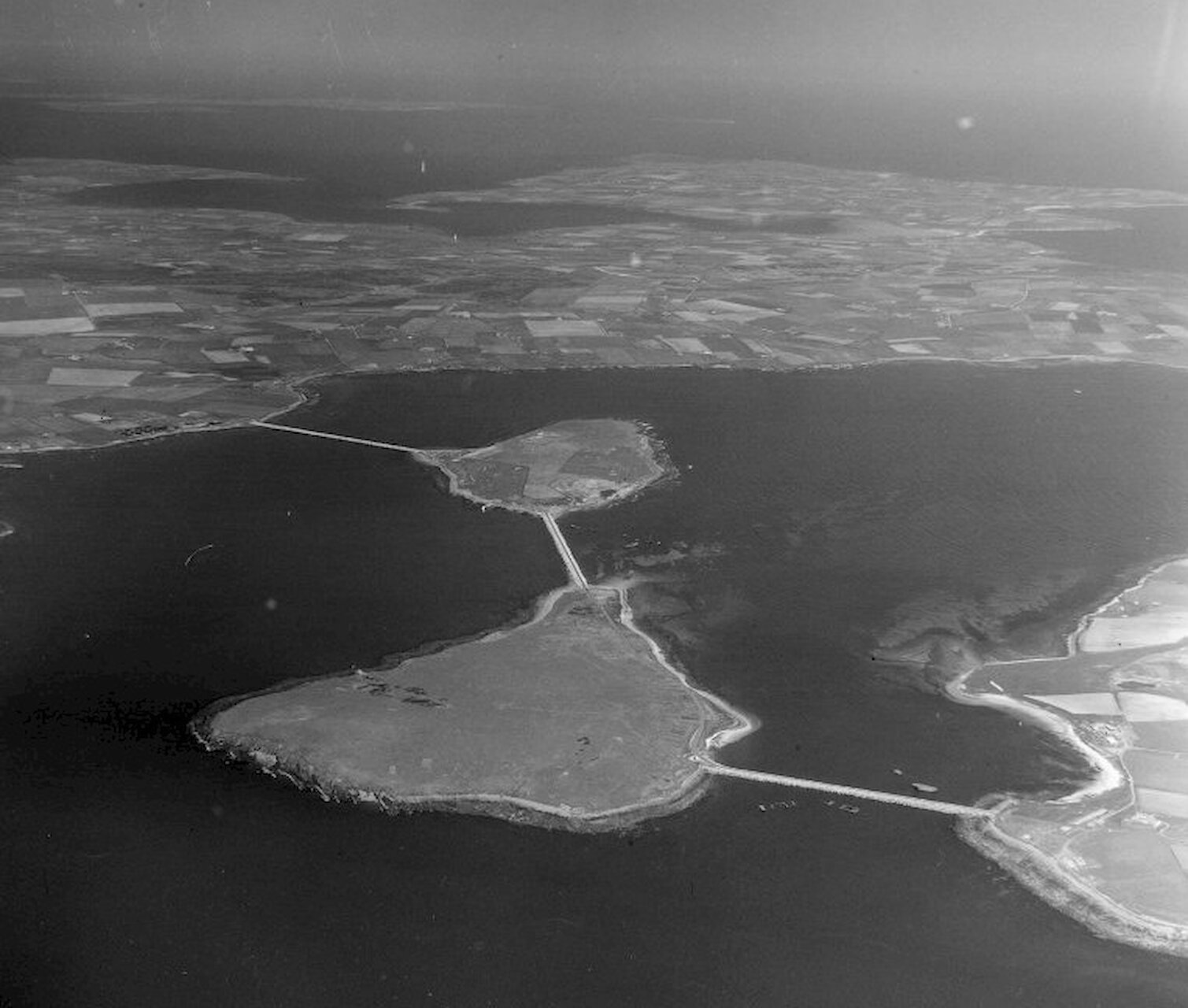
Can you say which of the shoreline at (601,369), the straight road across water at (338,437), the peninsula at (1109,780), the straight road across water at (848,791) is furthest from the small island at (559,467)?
the straight road across water at (848,791)

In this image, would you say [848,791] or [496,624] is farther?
[496,624]

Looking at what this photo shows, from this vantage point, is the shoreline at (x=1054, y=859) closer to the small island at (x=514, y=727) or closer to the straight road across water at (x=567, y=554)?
the small island at (x=514, y=727)

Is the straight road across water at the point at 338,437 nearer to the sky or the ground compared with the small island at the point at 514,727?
nearer to the ground

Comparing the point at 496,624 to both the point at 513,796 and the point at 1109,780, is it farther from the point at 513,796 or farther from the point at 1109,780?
the point at 1109,780

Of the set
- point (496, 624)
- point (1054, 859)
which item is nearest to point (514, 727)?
point (496, 624)

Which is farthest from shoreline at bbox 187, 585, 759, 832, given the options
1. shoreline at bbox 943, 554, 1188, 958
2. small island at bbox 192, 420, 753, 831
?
shoreline at bbox 943, 554, 1188, 958

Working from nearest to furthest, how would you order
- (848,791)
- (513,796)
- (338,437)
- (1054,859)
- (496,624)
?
(1054,859)
(513,796)
(848,791)
(496,624)
(338,437)

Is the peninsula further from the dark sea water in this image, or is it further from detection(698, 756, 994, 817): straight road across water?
the dark sea water
